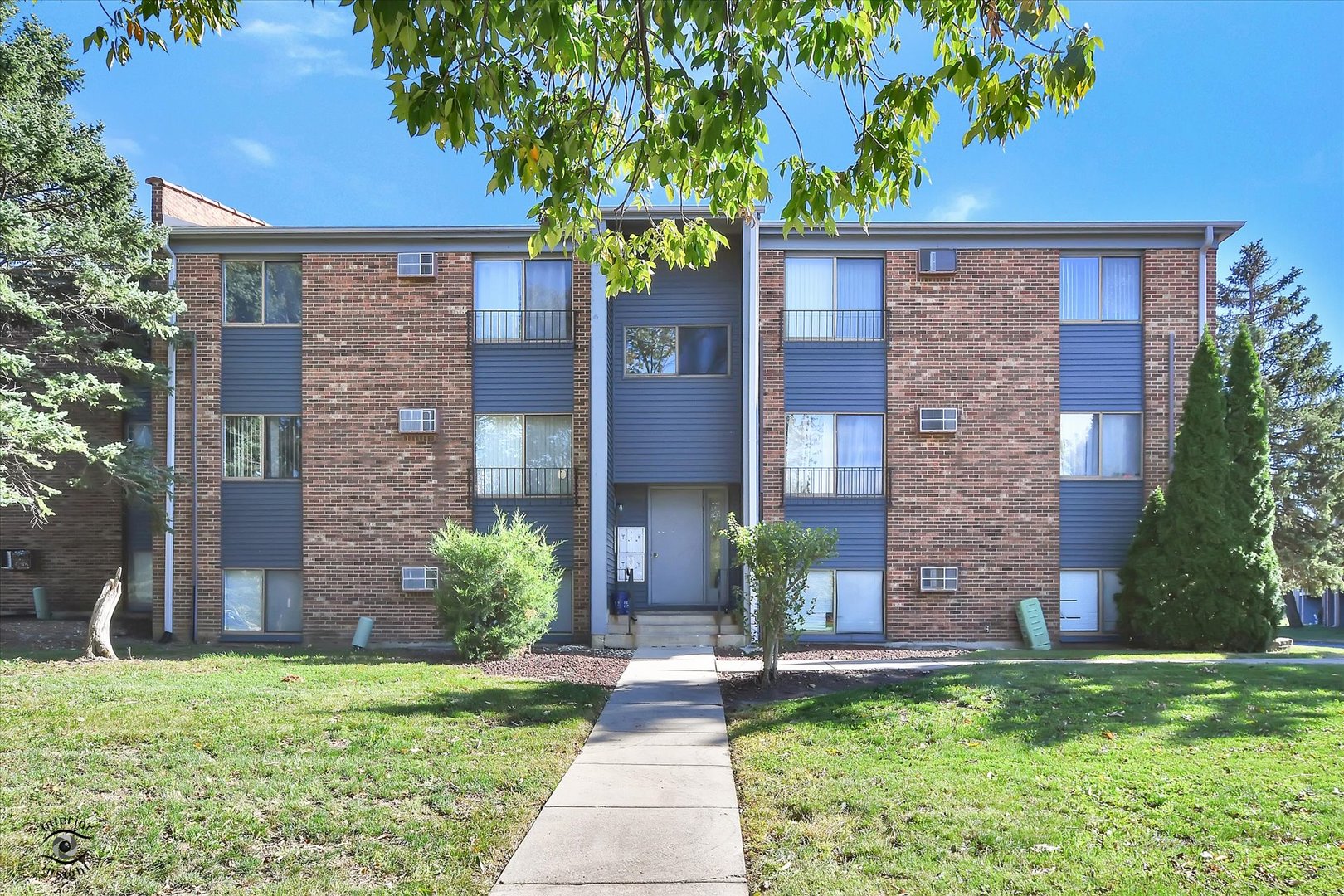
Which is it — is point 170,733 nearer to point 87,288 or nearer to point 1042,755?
point 1042,755

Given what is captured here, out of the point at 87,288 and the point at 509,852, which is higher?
the point at 87,288

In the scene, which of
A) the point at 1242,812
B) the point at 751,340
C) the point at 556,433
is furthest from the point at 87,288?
the point at 1242,812

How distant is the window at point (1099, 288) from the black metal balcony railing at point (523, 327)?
856cm

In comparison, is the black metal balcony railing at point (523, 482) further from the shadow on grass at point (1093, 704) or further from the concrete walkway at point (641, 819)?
the shadow on grass at point (1093, 704)

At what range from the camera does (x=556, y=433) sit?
15266 millimetres

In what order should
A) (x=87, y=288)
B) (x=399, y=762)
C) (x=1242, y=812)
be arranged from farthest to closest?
(x=87, y=288)
(x=399, y=762)
(x=1242, y=812)

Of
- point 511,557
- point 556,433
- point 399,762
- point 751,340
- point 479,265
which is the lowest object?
point 399,762

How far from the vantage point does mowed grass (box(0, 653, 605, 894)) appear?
14.4 ft

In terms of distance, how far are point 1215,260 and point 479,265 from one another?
1261 centimetres

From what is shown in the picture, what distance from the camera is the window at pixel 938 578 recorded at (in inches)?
586

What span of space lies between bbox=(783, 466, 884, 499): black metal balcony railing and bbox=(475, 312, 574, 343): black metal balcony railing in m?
4.56

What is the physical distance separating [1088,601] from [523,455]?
1000 cm

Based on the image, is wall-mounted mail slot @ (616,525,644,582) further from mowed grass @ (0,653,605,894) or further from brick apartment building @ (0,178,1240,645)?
mowed grass @ (0,653,605,894)

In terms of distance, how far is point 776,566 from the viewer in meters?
9.83
